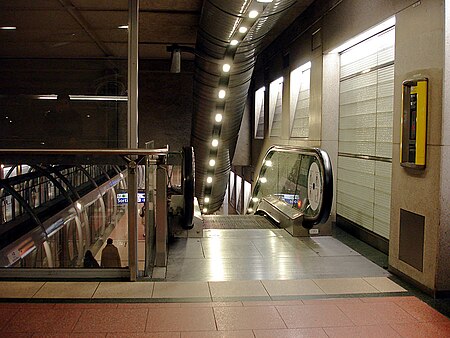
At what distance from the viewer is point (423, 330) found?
10.5ft

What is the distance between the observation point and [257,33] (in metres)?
7.09

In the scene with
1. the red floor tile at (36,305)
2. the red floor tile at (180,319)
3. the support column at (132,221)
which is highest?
the support column at (132,221)

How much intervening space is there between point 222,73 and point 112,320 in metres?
5.81

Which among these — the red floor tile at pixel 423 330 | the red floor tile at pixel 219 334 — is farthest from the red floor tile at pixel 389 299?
the red floor tile at pixel 219 334

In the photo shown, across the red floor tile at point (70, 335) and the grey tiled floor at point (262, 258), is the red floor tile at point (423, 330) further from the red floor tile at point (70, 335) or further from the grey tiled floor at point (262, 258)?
the red floor tile at point (70, 335)

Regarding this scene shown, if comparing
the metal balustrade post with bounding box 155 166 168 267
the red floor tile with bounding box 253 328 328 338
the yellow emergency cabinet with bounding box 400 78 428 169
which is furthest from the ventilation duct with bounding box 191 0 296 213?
the red floor tile with bounding box 253 328 328 338

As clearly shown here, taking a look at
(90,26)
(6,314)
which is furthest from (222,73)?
(6,314)

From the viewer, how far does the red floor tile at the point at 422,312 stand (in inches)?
134

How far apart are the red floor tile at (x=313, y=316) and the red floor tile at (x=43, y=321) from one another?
143 cm

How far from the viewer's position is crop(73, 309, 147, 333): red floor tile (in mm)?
3172

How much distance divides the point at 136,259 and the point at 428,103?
2666 millimetres

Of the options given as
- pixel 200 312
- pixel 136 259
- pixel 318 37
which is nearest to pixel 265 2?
pixel 318 37

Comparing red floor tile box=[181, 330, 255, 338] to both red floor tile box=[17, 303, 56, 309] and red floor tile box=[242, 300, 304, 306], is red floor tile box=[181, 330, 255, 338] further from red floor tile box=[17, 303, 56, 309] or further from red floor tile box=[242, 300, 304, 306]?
red floor tile box=[17, 303, 56, 309]

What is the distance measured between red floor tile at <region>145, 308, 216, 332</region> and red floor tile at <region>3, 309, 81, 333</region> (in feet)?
1.69
